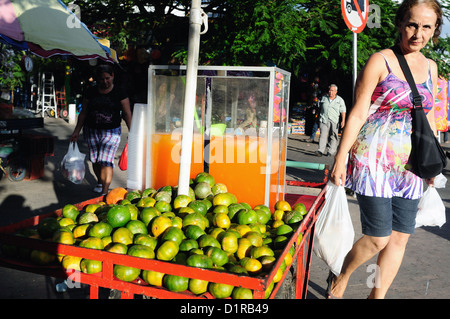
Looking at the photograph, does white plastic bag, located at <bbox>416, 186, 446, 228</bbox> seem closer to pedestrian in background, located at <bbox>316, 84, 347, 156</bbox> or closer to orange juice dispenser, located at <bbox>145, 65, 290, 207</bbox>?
orange juice dispenser, located at <bbox>145, 65, 290, 207</bbox>

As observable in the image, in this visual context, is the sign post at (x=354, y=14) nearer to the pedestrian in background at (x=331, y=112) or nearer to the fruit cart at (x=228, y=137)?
the fruit cart at (x=228, y=137)

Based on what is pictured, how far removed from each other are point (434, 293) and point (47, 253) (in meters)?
3.18

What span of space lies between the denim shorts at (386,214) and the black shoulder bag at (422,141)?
9.6 inches

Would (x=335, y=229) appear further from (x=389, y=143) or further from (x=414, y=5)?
(x=414, y=5)

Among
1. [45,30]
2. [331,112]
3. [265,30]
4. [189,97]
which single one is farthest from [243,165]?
[331,112]

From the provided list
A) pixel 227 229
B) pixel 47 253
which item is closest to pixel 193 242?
pixel 227 229

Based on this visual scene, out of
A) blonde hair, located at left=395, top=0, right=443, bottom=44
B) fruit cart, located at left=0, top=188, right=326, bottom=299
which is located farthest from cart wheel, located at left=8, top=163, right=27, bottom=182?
blonde hair, located at left=395, top=0, right=443, bottom=44

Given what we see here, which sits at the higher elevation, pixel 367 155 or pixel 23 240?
pixel 367 155

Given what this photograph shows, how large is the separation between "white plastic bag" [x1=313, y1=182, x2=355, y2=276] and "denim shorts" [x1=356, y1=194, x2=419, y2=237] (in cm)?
27

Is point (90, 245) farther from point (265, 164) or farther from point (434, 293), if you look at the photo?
point (434, 293)

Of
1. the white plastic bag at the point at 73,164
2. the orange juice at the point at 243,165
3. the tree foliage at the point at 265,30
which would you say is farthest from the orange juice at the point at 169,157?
the tree foliage at the point at 265,30

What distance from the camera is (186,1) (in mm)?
11391

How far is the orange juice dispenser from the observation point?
3.21 m

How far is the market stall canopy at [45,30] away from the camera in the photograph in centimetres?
539
